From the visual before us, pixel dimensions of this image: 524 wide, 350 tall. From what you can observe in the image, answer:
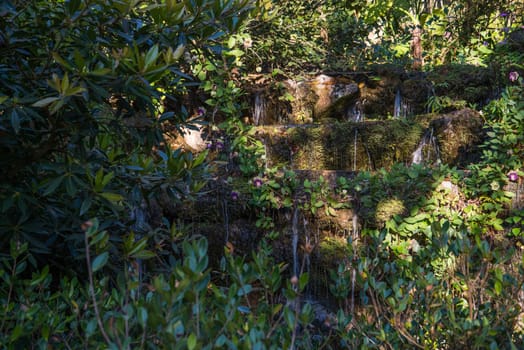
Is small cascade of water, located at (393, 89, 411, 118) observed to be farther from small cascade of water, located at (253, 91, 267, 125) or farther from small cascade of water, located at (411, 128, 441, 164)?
small cascade of water, located at (253, 91, 267, 125)

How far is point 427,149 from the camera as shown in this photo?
17.6 feet

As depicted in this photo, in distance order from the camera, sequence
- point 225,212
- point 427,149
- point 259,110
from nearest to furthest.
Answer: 1. point 225,212
2. point 427,149
3. point 259,110

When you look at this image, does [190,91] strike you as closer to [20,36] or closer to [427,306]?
[20,36]

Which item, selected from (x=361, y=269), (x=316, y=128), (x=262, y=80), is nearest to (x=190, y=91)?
(x=262, y=80)

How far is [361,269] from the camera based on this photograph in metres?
1.40

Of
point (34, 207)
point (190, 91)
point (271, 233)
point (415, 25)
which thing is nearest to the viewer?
point (34, 207)

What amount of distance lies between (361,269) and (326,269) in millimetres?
3024

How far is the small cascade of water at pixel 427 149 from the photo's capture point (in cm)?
532

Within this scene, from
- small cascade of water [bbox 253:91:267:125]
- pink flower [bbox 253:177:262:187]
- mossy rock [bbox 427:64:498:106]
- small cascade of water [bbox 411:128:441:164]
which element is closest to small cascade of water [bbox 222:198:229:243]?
pink flower [bbox 253:177:262:187]

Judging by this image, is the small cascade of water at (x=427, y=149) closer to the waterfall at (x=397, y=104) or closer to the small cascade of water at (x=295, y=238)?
the waterfall at (x=397, y=104)

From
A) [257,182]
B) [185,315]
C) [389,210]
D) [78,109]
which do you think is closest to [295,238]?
[257,182]

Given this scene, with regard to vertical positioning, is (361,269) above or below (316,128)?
below

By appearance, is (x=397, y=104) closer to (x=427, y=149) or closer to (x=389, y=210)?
(x=427, y=149)

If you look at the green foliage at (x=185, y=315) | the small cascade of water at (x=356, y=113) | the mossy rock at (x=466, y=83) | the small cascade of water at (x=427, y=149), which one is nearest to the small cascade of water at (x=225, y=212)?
the small cascade of water at (x=427, y=149)
